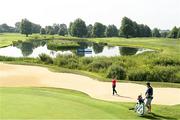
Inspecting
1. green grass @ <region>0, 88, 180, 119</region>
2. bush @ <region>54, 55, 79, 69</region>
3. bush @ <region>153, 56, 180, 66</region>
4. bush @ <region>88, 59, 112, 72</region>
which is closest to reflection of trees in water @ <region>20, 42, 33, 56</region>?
bush @ <region>54, 55, 79, 69</region>

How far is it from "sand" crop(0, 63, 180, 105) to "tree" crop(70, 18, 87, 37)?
13783 cm

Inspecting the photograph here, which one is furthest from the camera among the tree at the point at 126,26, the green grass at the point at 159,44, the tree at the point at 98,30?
the tree at the point at 98,30

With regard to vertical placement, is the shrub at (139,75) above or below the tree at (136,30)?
below

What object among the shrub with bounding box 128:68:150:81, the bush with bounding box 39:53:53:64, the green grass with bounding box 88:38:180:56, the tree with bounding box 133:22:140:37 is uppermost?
the tree with bounding box 133:22:140:37

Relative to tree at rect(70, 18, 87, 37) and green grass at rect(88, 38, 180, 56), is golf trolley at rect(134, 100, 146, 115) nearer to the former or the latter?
green grass at rect(88, 38, 180, 56)

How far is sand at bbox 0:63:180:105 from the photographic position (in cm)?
2848

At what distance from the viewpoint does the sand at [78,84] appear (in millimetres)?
28484

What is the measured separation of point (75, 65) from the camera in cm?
4844

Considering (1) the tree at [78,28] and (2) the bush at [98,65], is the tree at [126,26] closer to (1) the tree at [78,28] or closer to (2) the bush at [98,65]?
(1) the tree at [78,28]

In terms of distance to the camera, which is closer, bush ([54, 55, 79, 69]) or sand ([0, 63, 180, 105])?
sand ([0, 63, 180, 105])

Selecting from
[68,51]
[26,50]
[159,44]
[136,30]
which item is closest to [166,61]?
[68,51]

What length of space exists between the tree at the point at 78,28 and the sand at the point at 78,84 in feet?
452

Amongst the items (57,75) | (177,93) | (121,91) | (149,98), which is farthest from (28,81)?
(149,98)

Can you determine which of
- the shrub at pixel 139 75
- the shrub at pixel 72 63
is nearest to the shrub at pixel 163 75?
the shrub at pixel 139 75
